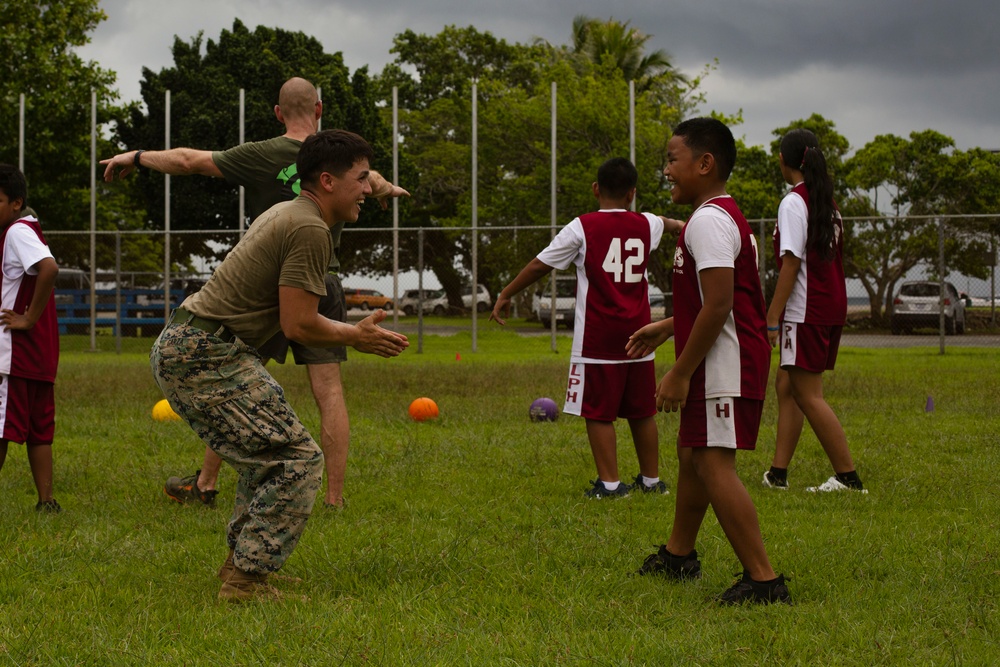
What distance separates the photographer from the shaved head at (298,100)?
554cm

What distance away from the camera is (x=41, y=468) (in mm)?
5586

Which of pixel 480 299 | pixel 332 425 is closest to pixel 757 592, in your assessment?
pixel 332 425

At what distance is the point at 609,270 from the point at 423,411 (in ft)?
11.3

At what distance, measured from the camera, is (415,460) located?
6898 millimetres

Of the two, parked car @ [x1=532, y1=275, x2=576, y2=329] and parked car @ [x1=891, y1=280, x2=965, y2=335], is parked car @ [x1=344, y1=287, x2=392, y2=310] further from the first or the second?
parked car @ [x1=891, y1=280, x2=965, y2=335]

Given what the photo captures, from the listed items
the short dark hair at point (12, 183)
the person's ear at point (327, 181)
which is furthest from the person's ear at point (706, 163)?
the short dark hair at point (12, 183)

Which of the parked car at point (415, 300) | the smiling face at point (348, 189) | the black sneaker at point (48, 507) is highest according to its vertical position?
the smiling face at point (348, 189)

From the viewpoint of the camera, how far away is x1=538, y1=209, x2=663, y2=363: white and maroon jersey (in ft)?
19.7

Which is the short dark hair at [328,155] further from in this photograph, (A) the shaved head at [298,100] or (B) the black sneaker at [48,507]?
(B) the black sneaker at [48,507]

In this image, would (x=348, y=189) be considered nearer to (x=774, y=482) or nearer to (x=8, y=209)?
(x=8, y=209)

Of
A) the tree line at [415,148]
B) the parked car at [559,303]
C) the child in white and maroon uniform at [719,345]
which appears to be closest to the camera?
the child in white and maroon uniform at [719,345]

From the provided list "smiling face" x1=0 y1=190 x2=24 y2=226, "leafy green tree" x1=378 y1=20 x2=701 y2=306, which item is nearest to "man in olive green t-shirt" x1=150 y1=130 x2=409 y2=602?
"smiling face" x1=0 y1=190 x2=24 y2=226

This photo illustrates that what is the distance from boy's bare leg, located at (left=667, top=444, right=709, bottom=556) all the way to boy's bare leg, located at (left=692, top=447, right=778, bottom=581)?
235 millimetres

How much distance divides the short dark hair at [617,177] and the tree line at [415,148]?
13001mm
